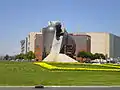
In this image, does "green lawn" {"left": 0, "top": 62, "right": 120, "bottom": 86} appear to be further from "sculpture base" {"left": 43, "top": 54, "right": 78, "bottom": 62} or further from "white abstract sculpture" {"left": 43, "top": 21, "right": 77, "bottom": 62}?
"white abstract sculpture" {"left": 43, "top": 21, "right": 77, "bottom": 62}

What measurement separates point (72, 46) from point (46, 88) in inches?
5578

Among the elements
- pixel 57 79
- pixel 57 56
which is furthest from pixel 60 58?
pixel 57 79

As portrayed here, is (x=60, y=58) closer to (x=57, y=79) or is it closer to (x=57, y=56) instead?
(x=57, y=56)

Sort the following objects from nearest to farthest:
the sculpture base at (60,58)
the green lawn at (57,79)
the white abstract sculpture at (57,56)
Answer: the green lawn at (57,79)
the sculpture base at (60,58)
the white abstract sculpture at (57,56)

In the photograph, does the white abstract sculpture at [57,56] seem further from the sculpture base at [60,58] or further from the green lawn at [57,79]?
the green lawn at [57,79]

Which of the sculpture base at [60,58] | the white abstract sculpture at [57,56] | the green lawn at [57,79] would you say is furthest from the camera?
the white abstract sculpture at [57,56]

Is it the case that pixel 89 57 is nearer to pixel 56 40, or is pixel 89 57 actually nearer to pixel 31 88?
pixel 56 40

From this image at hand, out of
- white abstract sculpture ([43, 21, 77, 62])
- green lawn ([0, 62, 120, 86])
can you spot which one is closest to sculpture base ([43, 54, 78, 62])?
white abstract sculpture ([43, 21, 77, 62])

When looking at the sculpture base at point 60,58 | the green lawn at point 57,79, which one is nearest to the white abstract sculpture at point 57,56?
the sculpture base at point 60,58

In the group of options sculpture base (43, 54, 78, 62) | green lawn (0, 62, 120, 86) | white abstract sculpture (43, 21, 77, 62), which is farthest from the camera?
white abstract sculpture (43, 21, 77, 62)

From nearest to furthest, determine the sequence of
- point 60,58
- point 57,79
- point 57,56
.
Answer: point 57,79
point 60,58
point 57,56

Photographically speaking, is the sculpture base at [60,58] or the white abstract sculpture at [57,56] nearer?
the sculpture base at [60,58]

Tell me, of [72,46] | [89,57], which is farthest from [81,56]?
[72,46]

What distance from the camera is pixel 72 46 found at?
15975cm
